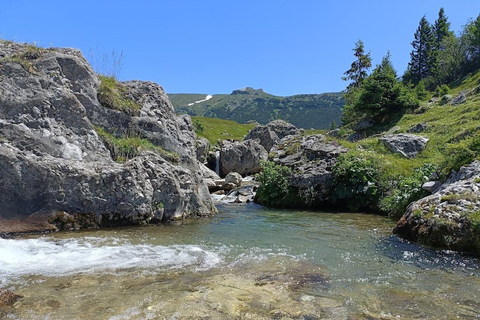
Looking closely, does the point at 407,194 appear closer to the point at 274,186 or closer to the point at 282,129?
the point at 274,186

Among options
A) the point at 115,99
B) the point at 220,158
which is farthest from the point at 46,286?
the point at 220,158

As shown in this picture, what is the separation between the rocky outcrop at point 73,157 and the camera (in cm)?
1120

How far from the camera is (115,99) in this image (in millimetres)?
16453

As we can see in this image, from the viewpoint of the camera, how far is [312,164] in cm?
2077

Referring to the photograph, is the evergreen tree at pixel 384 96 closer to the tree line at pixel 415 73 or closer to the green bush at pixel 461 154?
the tree line at pixel 415 73

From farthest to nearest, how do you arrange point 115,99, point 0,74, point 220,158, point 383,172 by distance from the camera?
1. point 220,158
2. point 383,172
3. point 115,99
4. point 0,74

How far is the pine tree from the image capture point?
300ft

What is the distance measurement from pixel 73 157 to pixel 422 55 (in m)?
107

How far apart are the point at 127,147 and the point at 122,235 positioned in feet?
17.2

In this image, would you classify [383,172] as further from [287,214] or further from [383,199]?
[287,214]

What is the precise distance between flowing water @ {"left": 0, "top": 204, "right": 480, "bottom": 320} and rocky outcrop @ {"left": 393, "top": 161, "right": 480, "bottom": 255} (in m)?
0.56

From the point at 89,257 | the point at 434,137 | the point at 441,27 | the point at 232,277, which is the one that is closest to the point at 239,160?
the point at 434,137

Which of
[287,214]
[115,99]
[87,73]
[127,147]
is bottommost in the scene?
[287,214]

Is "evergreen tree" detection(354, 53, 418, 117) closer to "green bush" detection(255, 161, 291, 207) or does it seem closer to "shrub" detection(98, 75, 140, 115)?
"green bush" detection(255, 161, 291, 207)
